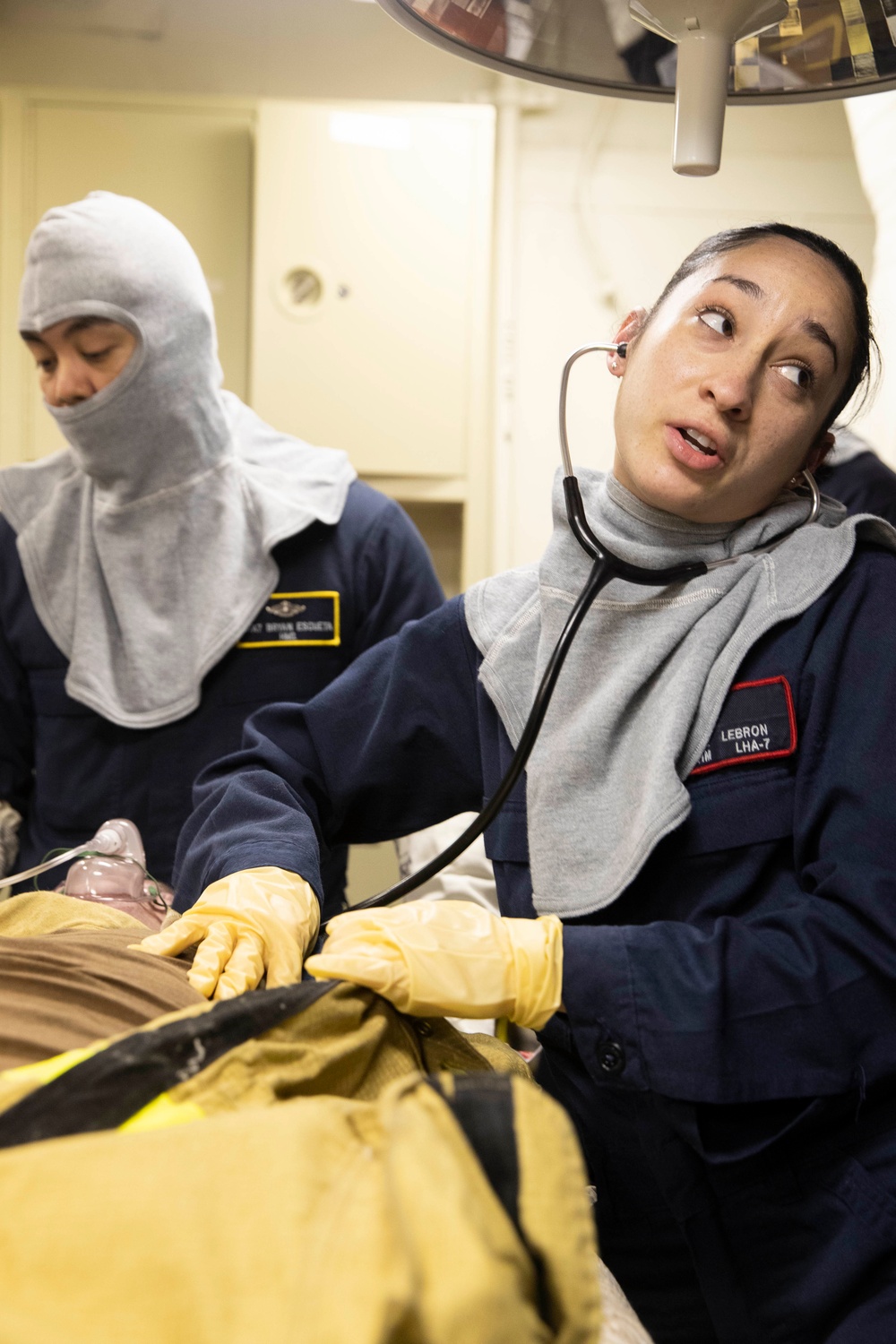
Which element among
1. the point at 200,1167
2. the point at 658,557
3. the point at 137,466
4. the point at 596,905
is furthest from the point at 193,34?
the point at 200,1167

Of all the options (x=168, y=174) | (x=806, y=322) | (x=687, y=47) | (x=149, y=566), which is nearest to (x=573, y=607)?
(x=806, y=322)

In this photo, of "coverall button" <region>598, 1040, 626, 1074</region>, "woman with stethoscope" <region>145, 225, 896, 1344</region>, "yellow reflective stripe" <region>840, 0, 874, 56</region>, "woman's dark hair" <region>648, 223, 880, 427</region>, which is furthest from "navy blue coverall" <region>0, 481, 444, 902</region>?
"yellow reflective stripe" <region>840, 0, 874, 56</region>

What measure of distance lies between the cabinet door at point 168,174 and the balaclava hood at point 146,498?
1148 millimetres

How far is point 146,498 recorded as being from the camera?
184 centimetres

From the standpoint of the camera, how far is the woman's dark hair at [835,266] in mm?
1111

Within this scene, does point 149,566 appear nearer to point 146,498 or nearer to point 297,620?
point 146,498

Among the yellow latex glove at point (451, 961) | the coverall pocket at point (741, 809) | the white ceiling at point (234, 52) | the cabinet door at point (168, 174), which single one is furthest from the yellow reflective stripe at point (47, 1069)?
the white ceiling at point (234, 52)

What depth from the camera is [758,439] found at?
3.52ft

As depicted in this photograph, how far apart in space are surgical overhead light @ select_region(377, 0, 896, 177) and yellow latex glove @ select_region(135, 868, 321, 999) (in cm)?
76

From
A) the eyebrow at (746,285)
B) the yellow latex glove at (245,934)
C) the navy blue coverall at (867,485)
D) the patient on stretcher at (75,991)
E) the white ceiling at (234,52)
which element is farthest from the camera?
the white ceiling at (234,52)

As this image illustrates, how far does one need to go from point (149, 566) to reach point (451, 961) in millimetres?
1127

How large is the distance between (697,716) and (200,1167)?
2.03 ft

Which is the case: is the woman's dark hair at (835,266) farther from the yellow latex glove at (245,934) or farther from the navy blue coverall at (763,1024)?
the yellow latex glove at (245,934)

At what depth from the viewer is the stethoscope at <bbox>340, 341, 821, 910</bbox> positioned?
102 cm
